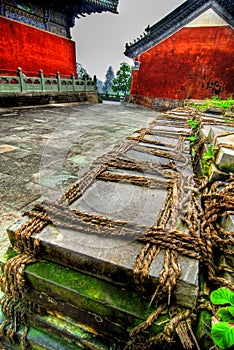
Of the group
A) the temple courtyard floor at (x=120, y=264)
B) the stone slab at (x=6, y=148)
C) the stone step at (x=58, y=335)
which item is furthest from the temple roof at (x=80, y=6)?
the stone step at (x=58, y=335)

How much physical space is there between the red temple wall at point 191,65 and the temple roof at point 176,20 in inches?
12.8

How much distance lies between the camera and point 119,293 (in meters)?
0.82

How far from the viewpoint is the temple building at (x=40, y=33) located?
10.2 meters

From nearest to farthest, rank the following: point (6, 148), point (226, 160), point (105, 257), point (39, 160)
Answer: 1. point (105, 257)
2. point (226, 160)
3. point (39, 160)
4. point (6, 148)

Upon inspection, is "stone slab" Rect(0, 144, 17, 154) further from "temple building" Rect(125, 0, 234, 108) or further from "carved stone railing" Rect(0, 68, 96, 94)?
"temple building" Rect(125, 0, 234, 108)

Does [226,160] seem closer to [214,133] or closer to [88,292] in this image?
[214,133]

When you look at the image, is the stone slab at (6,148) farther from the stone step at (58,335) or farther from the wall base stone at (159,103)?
the wall base stone at (159,103)

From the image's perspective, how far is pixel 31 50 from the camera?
11.4 m

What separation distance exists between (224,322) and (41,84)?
453 inches

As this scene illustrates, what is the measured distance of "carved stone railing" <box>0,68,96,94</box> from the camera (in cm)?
846

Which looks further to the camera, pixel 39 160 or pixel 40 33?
pixel 40 33

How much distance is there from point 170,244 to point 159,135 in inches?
75.2

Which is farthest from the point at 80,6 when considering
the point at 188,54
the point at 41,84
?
the point at 188,54

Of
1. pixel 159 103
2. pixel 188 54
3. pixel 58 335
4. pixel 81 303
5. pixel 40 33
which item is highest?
pixel 40 33
